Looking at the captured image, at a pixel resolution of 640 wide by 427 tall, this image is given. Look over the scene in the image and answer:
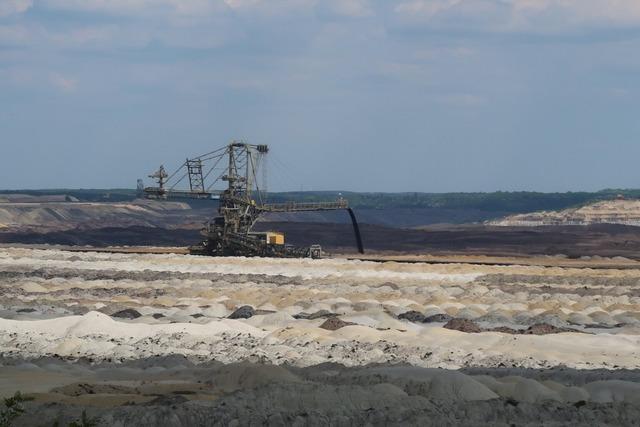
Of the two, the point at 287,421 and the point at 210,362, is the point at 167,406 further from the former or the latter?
the point at 210,362

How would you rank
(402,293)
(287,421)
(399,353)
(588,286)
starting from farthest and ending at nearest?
1. (588,286)
2. (402,293)
3. (399,353)
4. (287,421)

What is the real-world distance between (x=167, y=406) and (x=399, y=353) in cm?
909

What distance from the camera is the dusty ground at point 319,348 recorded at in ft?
46.2

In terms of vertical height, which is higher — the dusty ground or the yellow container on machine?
the yellow container on machine

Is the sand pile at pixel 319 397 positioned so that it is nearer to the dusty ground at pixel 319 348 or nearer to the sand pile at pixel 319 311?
the dusty ground at pixel 319 348

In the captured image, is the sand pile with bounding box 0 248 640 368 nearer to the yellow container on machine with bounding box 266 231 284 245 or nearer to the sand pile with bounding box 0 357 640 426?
the yellow container on machine with bounding box 266 231 284 245

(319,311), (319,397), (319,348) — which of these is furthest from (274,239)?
(319,397)

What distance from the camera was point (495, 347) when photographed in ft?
74.9

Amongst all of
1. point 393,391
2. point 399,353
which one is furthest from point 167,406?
point 399,353

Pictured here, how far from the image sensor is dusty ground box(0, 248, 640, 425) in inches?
555

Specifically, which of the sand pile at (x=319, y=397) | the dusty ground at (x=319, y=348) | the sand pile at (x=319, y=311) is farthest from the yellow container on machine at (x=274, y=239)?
the sand pile at (x=319, y=397)

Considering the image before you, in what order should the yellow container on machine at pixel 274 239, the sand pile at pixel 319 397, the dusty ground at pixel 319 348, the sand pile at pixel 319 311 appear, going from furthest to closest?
1. the yellow container on machine at pixel 274 239
2. the sand pile at pixel 319 311
3. the dusty ground at pixel 319 348
4. the sand pile at pixel 319 397

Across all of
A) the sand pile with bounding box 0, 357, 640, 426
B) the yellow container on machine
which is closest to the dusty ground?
the sand pile with bounding box 0, 357, 640, 426

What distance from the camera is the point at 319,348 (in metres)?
22.4
